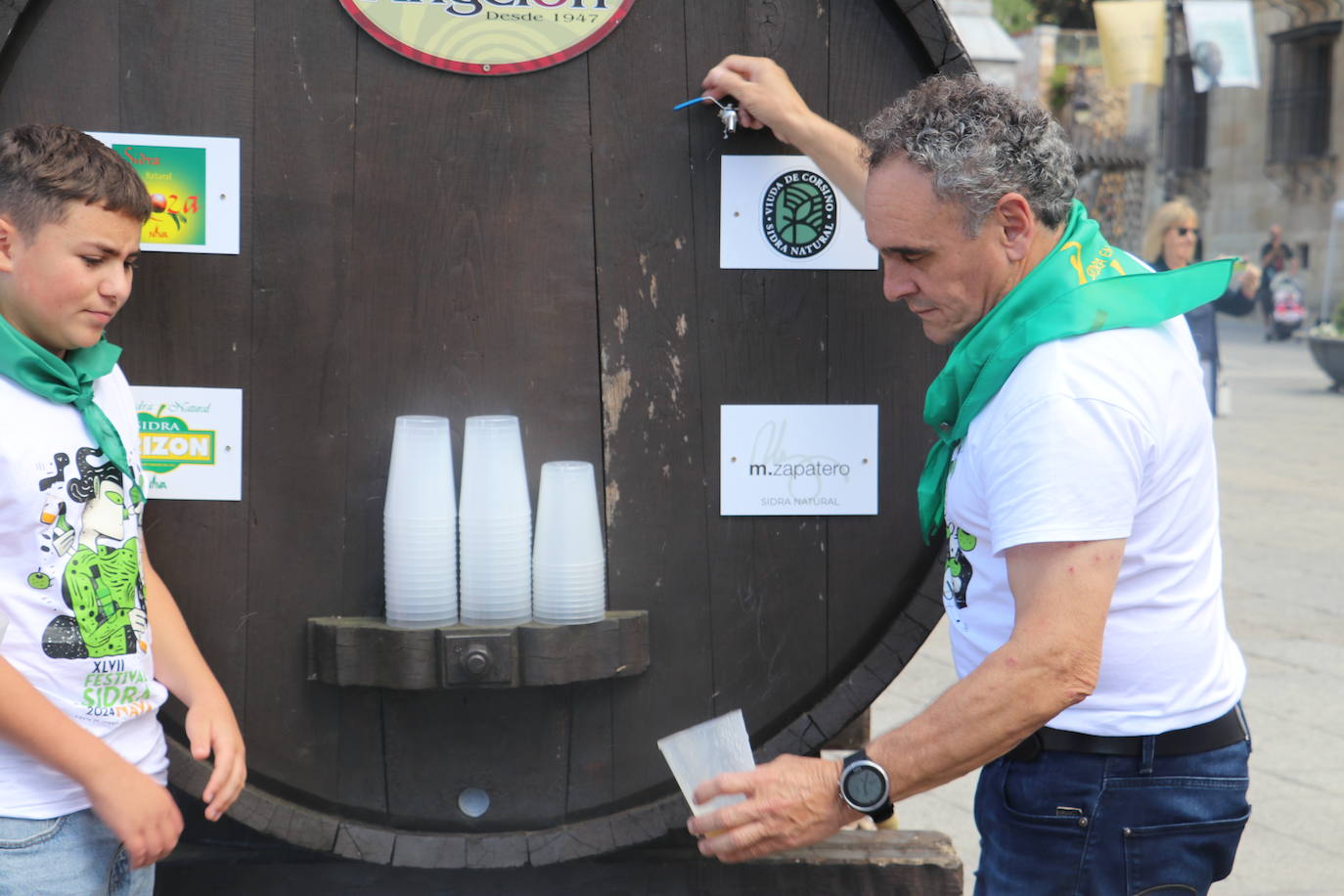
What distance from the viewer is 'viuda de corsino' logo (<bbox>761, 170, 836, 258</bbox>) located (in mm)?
2066

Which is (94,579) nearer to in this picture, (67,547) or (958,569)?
(67,547)

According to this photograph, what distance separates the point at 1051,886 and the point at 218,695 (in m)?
1.13

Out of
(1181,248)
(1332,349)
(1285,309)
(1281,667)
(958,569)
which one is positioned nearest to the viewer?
(958,569)

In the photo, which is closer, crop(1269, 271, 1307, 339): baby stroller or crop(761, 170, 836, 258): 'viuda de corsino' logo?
crop(761, 170, 836, 258): 'viuda de corsino' logo

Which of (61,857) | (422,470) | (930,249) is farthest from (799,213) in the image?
(61,857)

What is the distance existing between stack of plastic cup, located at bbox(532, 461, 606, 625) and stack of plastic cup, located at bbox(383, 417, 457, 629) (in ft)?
0.43

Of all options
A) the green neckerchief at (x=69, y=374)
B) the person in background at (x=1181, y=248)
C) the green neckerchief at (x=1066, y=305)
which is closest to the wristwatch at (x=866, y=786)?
the green neckerchief at (x=1066, y=305)

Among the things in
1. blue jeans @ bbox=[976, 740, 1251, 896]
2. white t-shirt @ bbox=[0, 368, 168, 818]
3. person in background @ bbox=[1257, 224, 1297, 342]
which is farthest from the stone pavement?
person in background @ bbox=[1257, 224, 1297, 342]

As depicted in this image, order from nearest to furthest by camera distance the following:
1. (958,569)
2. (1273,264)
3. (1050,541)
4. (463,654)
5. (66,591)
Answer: (1050,541)
(66,591)
(958,569)
(463,654)
(1273,264)

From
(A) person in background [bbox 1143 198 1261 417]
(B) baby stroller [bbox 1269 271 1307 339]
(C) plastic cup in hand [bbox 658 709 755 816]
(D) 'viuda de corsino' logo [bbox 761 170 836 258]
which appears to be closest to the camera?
(C) plastic cup in hand [bbox 658 709 755 816]

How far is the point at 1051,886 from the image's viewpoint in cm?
172

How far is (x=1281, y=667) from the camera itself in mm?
4723

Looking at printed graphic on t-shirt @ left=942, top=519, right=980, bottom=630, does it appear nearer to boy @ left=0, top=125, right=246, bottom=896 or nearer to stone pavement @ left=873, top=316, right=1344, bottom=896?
boy @ left=0, top=125, right=246, bottom=896

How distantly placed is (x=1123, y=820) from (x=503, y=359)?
106 cm
